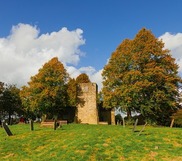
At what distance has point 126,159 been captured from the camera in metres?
23.9

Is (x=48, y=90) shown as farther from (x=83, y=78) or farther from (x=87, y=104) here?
(x=83, y=78)

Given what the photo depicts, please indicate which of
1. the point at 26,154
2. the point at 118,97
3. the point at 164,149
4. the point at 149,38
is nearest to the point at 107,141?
the point at 164,149

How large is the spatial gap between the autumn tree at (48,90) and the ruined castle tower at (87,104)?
4087mm

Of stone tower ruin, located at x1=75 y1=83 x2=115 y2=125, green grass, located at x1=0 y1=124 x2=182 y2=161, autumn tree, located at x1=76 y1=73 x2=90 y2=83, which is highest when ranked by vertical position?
autumn tree, located at x1=76 y1=73 x2=90 y2=83

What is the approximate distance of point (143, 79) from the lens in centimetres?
5428

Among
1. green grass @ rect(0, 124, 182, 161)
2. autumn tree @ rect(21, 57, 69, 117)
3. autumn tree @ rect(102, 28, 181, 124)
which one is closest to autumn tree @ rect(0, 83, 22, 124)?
autumn tree @ rect(21, 57, 69, 117)

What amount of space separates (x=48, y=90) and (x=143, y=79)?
2171 cm

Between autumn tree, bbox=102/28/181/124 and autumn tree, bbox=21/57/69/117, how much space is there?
1122 cm

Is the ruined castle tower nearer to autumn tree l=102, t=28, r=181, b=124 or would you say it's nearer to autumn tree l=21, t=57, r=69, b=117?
autumn tree l=21, t=57, r=69, b=117

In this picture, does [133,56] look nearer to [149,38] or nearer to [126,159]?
[149,38]

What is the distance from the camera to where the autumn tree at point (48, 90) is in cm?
6419

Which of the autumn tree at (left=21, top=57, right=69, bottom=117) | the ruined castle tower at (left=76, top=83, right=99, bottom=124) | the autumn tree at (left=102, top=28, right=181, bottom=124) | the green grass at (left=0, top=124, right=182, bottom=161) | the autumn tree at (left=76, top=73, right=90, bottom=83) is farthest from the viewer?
the autumn tree at (left=76, top=73, right=90, bottom=83)

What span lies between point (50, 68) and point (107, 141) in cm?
4079

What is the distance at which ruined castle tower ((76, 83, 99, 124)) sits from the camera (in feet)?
224
